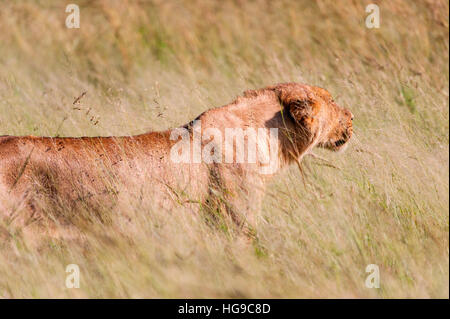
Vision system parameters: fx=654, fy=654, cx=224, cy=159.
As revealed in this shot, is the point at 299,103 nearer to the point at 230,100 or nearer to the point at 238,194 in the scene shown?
the point at 238,194

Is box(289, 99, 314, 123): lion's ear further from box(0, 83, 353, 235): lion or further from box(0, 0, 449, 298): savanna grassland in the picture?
box(0, 0, 449, 298): savanna grassland

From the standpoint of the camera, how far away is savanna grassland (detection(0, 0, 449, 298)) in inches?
133

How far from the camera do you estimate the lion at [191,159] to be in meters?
3.89

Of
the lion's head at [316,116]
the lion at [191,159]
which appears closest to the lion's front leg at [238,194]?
the lion at [191,159]

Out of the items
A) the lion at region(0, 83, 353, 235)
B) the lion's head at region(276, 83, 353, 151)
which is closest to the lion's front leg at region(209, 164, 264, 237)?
the lion at region(0, 83, 353, 235)

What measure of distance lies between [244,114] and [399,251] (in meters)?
1.41

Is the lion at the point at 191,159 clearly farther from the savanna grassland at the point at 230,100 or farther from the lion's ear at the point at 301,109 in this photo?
the savanna grassland at the point at 230,100

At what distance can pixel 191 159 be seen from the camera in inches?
165

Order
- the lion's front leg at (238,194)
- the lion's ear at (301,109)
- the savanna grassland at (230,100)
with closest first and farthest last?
the savanna grassland at (230,100) < the lion's front leg at (238,194) < the lion's ear at (301,109)

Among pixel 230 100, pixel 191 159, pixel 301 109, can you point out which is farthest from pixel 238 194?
pixel 230 100

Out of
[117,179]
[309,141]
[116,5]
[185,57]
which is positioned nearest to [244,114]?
[309,141]

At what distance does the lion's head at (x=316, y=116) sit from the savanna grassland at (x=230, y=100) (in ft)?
0.57

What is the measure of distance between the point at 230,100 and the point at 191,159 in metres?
2.19
